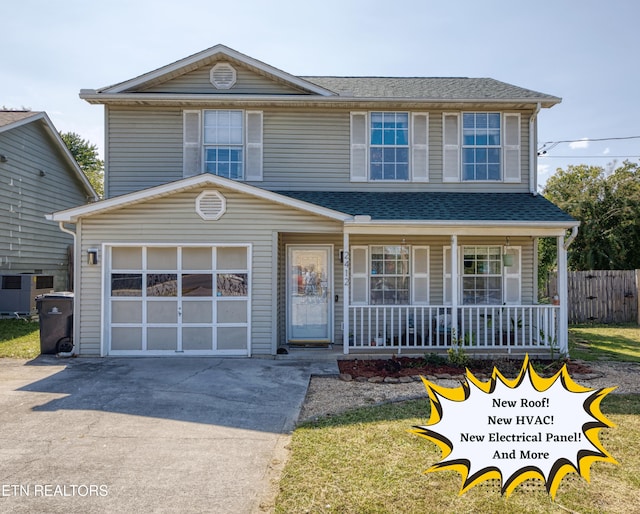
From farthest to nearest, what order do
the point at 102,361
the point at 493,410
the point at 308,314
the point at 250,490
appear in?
the point at 308,314 < the point at 102,361 < the point at 250,490 < the point at 493,410

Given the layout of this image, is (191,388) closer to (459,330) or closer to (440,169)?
(459,330)

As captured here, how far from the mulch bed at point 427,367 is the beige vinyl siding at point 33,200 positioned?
1115cm

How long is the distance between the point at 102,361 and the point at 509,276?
8518mm

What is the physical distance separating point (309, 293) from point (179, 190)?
349 centimetres

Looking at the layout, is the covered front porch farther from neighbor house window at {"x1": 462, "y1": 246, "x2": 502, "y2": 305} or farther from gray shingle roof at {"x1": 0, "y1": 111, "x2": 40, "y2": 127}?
gray shingle roof at {"x1": 0, "y1": 111, "x2": 40, "y2": 127}

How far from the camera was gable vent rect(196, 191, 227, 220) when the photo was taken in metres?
7.95

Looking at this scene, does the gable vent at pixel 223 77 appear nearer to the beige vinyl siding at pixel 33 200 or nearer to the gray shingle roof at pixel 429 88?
the gray shingle roof at pixel 429 88

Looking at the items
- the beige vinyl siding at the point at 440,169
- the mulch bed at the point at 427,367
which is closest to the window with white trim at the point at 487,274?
the beige vinyl siding at the point at 440,169

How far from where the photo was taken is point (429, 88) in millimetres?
10477

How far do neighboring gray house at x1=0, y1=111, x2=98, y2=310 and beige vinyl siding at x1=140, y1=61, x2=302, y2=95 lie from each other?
6038mm

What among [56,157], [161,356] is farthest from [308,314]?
[56,157]

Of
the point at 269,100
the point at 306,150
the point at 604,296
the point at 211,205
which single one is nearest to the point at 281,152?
the point at 306,150

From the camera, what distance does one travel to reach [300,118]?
961cm

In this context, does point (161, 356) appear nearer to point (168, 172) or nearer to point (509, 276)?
point (168, 172)
